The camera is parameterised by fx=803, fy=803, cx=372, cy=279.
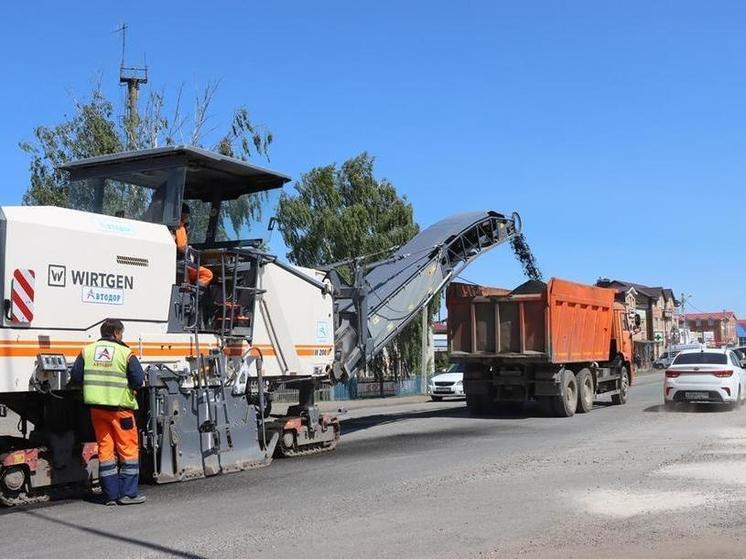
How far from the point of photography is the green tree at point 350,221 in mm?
34812

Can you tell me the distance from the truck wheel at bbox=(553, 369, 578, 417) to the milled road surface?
4.97 m

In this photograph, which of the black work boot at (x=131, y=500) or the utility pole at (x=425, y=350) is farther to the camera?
the utility pole at (x=425, y=350)

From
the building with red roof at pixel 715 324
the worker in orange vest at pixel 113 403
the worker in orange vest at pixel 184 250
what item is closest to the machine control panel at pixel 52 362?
the worker in orange vest at pixel 113 403

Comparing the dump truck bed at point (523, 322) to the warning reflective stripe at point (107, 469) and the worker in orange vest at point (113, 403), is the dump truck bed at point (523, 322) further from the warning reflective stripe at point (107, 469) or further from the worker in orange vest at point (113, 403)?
the warning reflective stripe at point (107, 469)

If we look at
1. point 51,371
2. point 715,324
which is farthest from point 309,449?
point 715,324

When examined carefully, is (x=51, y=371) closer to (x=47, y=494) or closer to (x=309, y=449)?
(x=47, y=494)

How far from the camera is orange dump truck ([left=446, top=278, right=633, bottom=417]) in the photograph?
17234 mm

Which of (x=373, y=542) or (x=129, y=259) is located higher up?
(x=129, y=259)

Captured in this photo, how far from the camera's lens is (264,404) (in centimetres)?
1072

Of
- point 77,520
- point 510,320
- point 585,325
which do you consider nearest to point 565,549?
point 77,520

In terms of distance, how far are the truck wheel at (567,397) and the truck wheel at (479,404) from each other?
65.8 inches

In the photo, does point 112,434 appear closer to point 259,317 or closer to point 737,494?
point 259,317

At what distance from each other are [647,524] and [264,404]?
5384 millimetres

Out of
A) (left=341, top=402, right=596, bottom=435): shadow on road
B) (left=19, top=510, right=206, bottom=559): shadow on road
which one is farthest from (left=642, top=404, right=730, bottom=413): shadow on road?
(left=19, top=510, right=206, bottom=559): shadow on road
